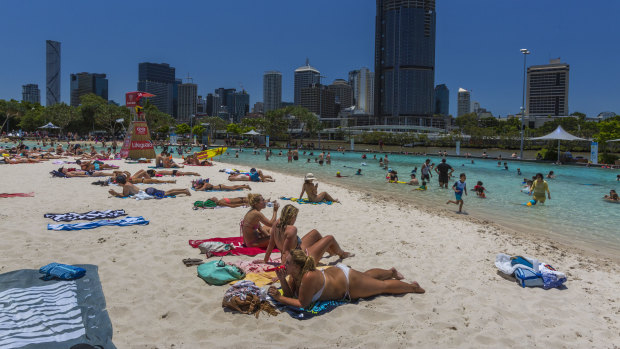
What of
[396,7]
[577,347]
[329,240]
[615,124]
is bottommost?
[577,347]

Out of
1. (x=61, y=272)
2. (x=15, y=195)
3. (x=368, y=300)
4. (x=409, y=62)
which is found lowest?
(x=368, y=300)

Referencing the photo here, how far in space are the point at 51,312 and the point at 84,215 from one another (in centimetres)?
473

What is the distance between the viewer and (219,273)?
460 cm

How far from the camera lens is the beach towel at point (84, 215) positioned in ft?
24.2

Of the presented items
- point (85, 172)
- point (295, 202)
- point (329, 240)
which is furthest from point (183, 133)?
point (329, 240)

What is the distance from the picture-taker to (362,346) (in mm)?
3367

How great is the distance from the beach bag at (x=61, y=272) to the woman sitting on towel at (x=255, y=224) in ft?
7.40

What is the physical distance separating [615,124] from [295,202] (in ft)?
132

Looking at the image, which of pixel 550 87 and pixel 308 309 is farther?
pixel 550 87

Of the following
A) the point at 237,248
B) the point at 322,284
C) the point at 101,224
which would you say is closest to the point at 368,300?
the point at 322,284

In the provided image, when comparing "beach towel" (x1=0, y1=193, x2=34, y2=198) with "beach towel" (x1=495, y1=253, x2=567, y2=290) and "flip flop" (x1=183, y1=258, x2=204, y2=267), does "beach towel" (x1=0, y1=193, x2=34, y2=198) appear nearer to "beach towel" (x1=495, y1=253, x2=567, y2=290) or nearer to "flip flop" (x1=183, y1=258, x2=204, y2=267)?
"flip flop" (x1=183, y1=258, x2=204, y2=267)

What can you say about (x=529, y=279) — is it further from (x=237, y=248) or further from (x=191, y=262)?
(x=191, y=262)

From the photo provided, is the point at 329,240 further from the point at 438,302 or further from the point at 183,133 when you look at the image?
the point at 183,133

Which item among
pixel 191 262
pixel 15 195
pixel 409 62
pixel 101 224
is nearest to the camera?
pixel 191 262
